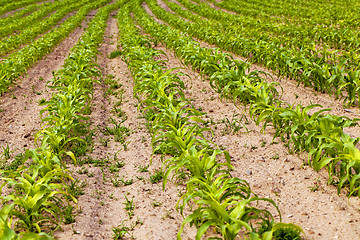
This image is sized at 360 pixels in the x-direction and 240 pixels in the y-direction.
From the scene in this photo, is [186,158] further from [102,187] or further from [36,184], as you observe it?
[36,184]

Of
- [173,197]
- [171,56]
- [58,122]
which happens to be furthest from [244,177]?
[171,56]

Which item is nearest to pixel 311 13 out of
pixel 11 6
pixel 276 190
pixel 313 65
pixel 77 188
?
pixel 313 65

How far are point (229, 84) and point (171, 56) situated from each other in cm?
415

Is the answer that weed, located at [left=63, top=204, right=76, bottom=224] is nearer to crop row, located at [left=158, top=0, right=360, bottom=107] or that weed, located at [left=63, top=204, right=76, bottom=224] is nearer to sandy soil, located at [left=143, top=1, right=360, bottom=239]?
sandy soil, located at [left=143, top=1, right=360, bottom=239]

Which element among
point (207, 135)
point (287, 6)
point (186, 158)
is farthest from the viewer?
point (287, 6)

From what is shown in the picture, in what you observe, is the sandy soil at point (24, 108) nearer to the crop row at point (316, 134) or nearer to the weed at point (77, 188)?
the weed at point (77, 188)

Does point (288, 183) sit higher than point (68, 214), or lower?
lower

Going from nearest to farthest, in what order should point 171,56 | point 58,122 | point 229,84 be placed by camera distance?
point 58,122
point 229,84
point 171,56

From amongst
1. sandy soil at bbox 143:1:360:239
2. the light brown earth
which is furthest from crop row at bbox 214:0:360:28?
sandy soil at bbox 143:1:360:239

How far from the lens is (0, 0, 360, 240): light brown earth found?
272cm

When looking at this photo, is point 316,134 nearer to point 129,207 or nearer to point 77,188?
point 129,207

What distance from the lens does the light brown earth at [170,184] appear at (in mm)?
2725

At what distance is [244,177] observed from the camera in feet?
11.2

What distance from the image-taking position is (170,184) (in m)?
3.39
